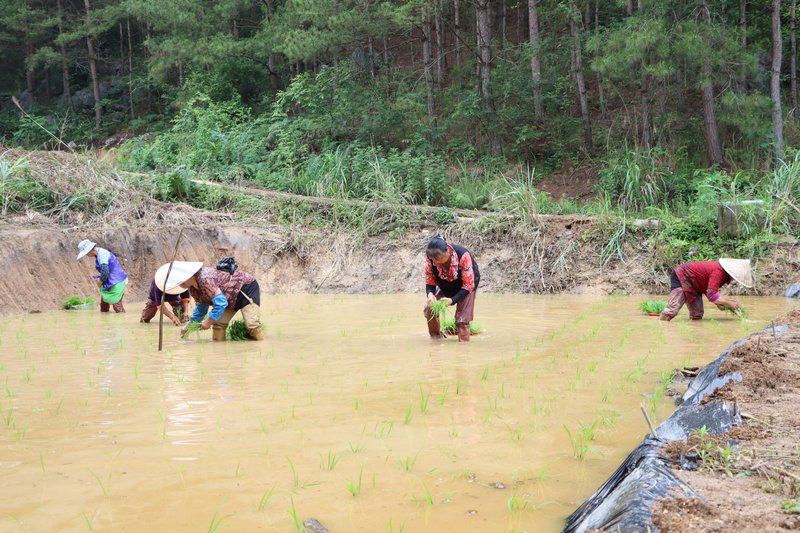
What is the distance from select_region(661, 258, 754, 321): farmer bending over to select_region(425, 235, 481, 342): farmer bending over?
3143mm

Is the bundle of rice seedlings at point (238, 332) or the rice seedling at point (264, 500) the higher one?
the bundle of rice seedlings at point (238, 332)

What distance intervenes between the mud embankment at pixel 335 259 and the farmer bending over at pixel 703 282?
406 cm

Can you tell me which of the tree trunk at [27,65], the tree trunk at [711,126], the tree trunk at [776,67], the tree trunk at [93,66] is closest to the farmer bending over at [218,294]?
the tree trunk at [711,126]

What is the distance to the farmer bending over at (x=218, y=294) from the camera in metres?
8.36

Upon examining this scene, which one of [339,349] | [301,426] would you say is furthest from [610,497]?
[339,349]

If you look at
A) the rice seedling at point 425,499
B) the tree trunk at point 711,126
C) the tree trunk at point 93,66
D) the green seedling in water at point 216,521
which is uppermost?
the tree trunk at point 93,66

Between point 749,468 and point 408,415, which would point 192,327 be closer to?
point 408,415

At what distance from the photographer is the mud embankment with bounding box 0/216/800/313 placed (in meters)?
13.2

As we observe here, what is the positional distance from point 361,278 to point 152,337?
7.22m

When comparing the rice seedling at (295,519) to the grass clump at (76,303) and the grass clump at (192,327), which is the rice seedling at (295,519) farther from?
the grass clump at (76,303)

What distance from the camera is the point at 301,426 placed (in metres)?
4.75

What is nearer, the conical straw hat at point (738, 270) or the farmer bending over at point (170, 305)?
the conical straw hat at point (738, 270)

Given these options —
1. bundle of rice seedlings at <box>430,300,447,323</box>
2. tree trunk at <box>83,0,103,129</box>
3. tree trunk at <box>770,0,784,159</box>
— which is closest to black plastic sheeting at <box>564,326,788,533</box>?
bundle of rice seedlings at <box>430,300,447,323</box>

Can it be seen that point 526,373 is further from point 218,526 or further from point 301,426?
point 218,526
